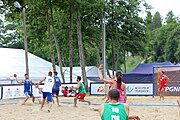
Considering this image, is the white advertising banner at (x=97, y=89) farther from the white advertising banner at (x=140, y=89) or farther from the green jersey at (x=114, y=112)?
the green jersey at (x=114, y=112)

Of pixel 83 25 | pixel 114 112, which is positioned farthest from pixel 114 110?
pixel 83 25

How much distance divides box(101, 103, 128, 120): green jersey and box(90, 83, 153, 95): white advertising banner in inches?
782

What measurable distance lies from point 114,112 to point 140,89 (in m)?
20.2

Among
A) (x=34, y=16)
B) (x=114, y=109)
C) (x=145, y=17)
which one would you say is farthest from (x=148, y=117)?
(x=145, y=17)

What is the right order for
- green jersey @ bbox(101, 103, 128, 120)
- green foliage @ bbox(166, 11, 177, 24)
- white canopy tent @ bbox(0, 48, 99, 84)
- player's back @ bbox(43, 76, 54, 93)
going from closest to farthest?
green jersey @ bbox(101, 103, 128, 120) → player's back @ bbox(43, 76, 54, 93) → white canopy tent @ bbox(0, 48, 99, 84) → green foliage @ bbox(166, 11, 177, 24)

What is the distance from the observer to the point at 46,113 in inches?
534

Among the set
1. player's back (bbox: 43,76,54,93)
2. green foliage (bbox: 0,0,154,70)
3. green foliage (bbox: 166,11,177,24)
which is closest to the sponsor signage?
green foliage (bbox: 0,0,154,70)

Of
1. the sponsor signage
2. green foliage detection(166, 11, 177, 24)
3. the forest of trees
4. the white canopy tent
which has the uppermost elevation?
green foliage detection(166, 11, 177, 24)

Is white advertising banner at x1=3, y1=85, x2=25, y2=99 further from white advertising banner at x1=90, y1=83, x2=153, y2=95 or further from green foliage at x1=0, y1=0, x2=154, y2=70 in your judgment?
green foliage at x1=0, y1=0, x2=154, y2=70

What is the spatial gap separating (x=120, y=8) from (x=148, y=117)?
71.5ft

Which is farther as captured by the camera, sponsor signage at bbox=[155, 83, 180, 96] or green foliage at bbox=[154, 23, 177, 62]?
green foliage at bbox=[154, 23, 177, 62]

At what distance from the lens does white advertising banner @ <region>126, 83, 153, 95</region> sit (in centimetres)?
2400

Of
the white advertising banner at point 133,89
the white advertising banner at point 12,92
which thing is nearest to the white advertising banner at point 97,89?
the white advertising banner at point 133,89

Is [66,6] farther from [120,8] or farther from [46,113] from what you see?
[46,113]
